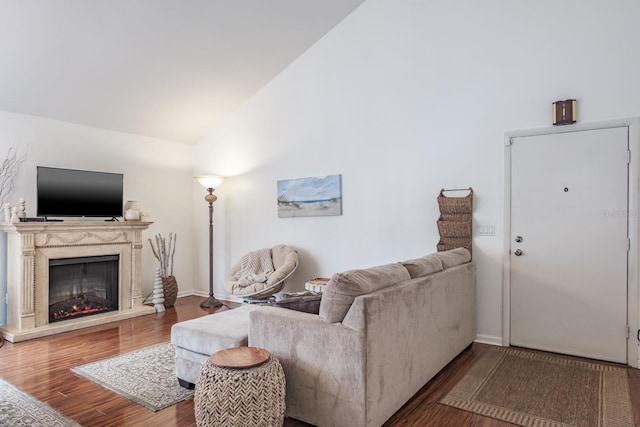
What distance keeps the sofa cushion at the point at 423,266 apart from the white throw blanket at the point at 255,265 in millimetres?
2511

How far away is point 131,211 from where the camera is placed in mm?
5309

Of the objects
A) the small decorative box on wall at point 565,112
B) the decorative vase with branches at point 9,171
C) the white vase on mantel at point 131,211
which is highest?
the small decorative box on wall at point 565,112

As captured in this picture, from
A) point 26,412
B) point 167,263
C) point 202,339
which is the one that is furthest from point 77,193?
point 202,339

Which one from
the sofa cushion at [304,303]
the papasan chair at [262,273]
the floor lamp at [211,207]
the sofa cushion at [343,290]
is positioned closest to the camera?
the sofa cushion at [343,290]

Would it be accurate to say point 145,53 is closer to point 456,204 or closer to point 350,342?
point 456,204

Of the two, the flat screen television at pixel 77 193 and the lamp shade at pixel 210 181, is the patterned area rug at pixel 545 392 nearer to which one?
the lamp shade at pixel 210 181

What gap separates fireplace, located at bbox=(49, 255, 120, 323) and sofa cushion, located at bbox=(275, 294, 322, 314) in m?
3.34

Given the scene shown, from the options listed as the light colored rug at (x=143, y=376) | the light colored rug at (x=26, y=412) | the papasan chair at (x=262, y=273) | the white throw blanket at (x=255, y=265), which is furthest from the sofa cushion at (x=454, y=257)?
the light colored rug at (x=26, y=412)

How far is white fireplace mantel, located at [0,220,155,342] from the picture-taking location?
4.21 metres

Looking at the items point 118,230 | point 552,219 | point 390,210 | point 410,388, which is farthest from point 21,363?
point 552,219

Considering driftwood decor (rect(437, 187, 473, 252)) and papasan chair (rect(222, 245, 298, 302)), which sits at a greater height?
driftwood decor (rect(437, 187, 473, 252))

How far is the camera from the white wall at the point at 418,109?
3543 mm

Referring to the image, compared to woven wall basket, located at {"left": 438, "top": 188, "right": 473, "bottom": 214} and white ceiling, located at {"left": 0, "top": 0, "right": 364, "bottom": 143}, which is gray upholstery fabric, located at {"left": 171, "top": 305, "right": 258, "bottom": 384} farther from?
white ceiling, located at {"left": 0, "top": 0, "right": 364, "bottom": 143}

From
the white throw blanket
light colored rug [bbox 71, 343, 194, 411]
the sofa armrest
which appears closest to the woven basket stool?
the sofa armrest
